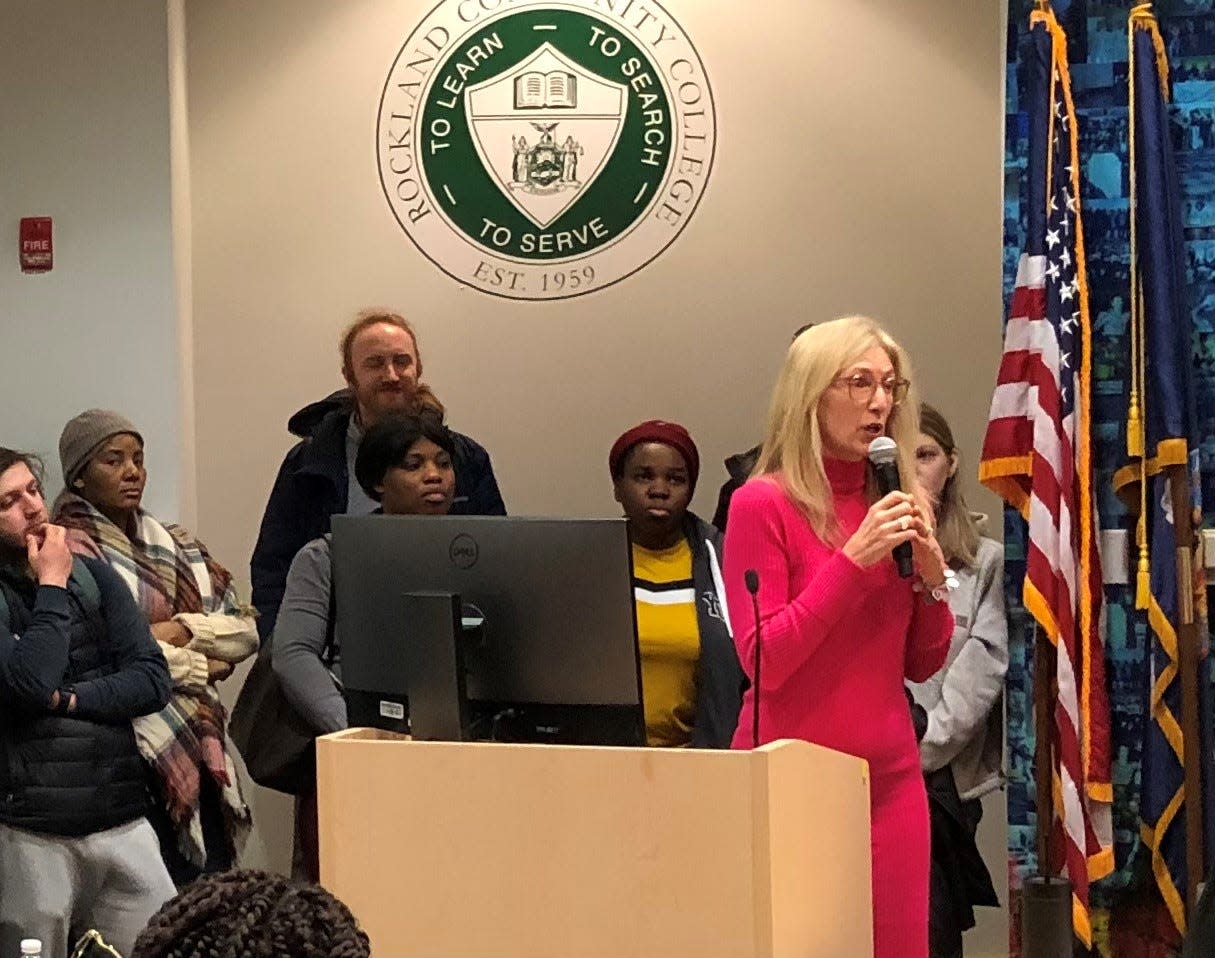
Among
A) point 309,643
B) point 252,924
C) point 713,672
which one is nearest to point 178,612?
point 309,643

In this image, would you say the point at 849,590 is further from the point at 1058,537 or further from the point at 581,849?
the point at 1058,537

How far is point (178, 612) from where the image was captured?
407cm

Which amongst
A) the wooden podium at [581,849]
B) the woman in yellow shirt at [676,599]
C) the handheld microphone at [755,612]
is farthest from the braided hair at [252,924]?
the woman in yellow shirt at [676,599]

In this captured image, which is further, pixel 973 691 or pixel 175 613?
pixel 175 613

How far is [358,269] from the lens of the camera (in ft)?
15.6

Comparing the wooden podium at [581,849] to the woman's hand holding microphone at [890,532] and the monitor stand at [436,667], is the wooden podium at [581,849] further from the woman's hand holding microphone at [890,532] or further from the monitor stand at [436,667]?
the woman's hand holding microphone at [890,532]

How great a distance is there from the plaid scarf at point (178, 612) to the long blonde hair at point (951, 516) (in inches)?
64.9

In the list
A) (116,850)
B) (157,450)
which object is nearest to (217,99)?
(157,450)

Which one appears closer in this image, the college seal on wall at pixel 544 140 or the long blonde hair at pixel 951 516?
the long blonde hair at pixel 951 516

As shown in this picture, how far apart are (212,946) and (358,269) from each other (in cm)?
381

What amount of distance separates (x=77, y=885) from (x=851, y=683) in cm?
179

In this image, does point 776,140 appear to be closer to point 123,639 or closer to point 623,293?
point 623,293

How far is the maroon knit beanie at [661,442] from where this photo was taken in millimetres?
3887

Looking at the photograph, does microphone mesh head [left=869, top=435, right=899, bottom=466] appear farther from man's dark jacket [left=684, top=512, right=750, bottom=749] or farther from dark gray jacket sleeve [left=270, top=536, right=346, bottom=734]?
dark gray jacket sleeve [left=270, top=536, right=346, bottom=734]
